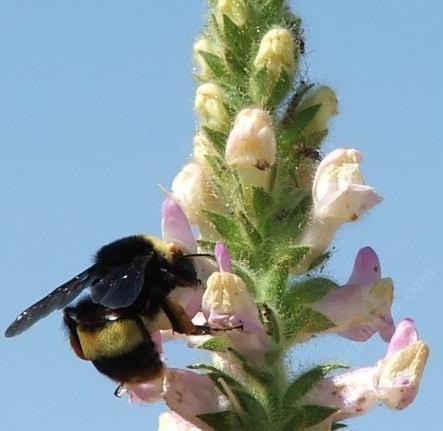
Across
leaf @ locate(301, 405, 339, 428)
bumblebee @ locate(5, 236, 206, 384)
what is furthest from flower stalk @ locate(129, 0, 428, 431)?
bumblebee @ locate(5, 236, 206, 384)

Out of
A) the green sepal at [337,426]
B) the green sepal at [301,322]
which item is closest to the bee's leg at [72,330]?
the green sepal at [301,322]

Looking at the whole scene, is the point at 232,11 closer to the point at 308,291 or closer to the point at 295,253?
the point at 295,253

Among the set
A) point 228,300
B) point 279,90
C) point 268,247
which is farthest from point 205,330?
point 279,90

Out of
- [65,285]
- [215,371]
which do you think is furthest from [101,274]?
[215,371]

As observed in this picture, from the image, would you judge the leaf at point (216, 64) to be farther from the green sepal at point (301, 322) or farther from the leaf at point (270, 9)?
the green sepal at point (301, 322)

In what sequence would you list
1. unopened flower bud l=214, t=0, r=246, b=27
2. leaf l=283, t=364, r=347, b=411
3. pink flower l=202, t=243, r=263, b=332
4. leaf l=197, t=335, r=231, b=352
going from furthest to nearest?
unopened flower bud l=214, t=0, r=246, b=27 < leaf l=197, t=335, r=231, b=352 < leaf l=283, t=364, r=347, b=411 < pink flower l=202, t=243, r=263, b=332

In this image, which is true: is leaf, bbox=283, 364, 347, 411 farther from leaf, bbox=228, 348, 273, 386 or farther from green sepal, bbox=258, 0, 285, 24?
green sepal, bbox=258, 0, 285, 24

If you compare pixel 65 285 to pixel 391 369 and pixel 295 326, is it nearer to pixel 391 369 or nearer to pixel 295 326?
pixel 295 326
